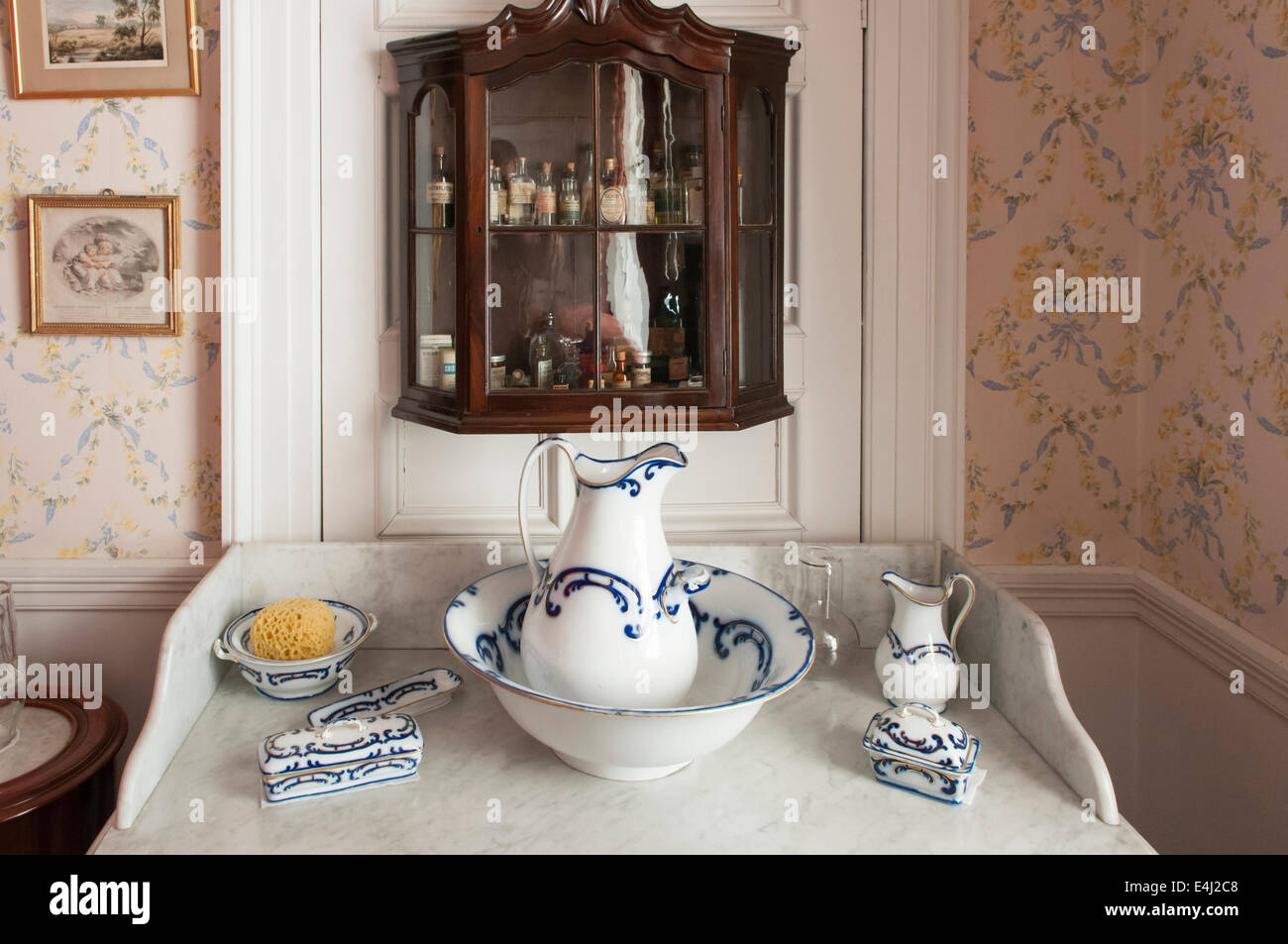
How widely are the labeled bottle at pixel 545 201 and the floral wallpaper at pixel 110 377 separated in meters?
0.58

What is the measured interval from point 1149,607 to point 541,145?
1231 millimetres

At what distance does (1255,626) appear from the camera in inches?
55.6

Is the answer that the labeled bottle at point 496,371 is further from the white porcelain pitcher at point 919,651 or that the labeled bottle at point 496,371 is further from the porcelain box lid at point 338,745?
the white porcelain pitcher at point 919,651

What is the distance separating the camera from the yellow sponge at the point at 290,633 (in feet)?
4.44

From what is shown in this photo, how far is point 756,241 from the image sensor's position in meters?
1.47

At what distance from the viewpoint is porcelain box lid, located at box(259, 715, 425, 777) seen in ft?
3.69

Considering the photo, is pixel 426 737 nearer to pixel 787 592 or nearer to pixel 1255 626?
pixel 787 592

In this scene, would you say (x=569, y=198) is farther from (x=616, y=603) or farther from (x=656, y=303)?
(x=616, y=603)

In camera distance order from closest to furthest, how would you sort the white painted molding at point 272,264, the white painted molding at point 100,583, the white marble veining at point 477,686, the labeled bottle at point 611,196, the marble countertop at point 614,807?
the marble countertop at point 614,807, the white marble veining at point 477,686, the labeled bottle at point 611,196, the white painted molding at point 272,264, the white painted molding at point 100,583

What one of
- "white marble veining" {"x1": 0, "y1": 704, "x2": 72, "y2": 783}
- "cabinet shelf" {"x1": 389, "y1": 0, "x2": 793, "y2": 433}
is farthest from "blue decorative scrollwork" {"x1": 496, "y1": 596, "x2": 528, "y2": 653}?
"white marble veining" {"x1": 0, "y1": 704, "x2": 72, "y2": 783}

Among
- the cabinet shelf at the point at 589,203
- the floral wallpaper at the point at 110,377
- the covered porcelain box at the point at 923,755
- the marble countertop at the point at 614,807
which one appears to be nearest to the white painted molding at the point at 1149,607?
the marble countertop at the point at 614,807

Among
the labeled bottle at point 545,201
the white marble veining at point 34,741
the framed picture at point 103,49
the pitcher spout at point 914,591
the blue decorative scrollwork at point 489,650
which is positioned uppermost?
the framed picture at point 103,49

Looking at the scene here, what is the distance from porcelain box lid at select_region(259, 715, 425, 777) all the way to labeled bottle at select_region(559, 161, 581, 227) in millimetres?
705
